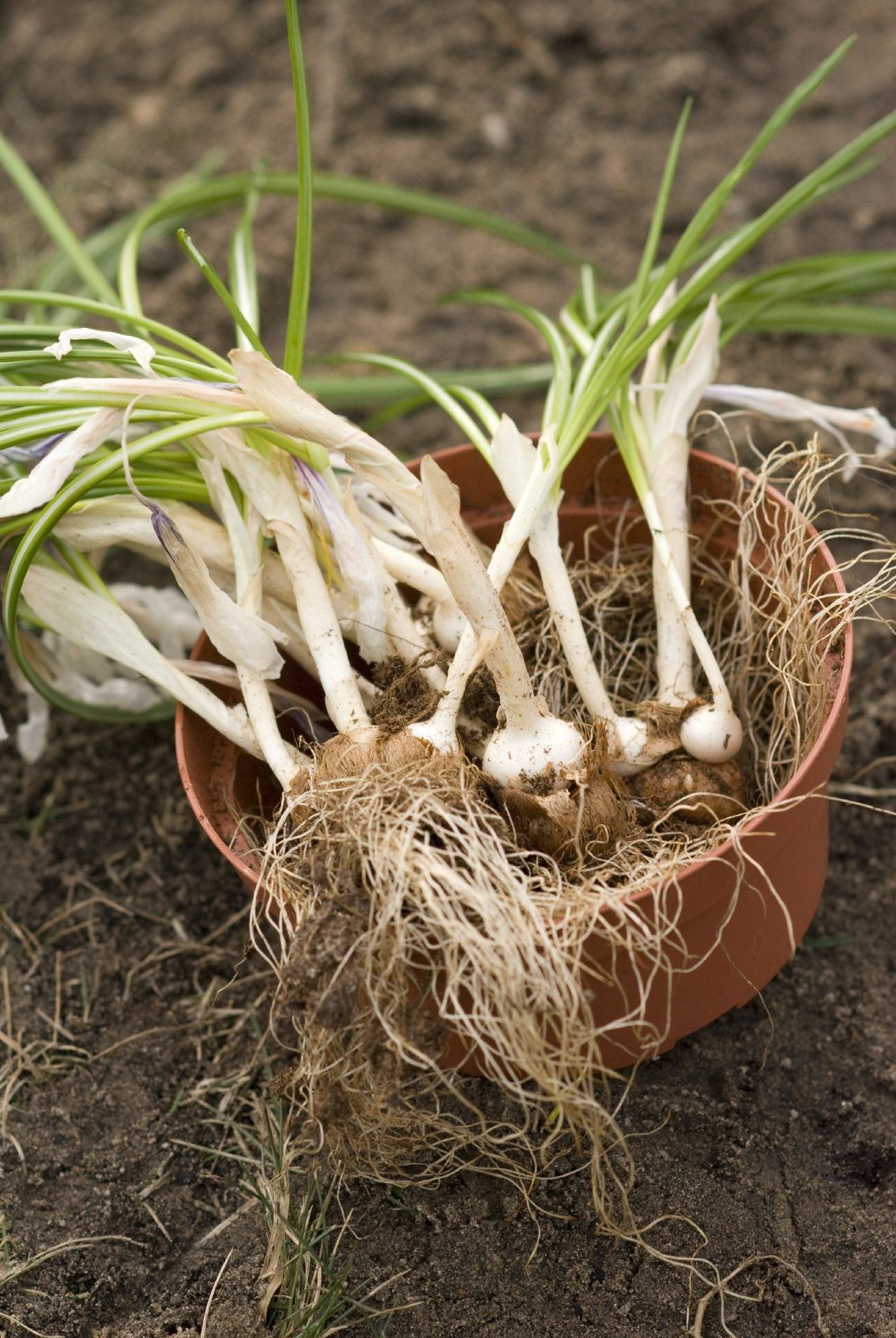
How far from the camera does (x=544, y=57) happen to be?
218 centimetres

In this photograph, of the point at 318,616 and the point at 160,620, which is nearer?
the point at 318,616

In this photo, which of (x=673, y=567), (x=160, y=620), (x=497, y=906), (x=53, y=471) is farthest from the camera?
(x=160, y=620)

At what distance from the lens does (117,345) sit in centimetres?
106

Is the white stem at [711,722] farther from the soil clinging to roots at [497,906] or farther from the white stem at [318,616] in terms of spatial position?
the white stem at [318,616]

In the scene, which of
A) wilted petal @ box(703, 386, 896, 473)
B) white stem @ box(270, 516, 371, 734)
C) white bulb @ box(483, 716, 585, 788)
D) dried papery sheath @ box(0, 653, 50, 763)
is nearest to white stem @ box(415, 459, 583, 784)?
white bulb @ box(483, 716, 585, 788)

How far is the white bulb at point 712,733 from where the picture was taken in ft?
3.44

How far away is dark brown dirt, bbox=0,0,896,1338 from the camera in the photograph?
104 cm

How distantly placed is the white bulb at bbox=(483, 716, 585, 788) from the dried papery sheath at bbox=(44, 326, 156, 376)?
1.41ft

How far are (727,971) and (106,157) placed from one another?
1820 millimetres

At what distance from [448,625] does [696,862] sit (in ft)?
1.05

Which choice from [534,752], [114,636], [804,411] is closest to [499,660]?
[534,752]

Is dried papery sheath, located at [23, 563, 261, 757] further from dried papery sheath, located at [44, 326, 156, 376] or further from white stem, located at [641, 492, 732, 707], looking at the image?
white stem, located at [641, 492, 732, 707]

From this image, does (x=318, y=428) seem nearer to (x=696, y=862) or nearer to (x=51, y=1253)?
(x=696, y=862)

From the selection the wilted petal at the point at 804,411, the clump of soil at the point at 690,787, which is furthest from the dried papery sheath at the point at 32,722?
the wilted petal at the point at 804,411
